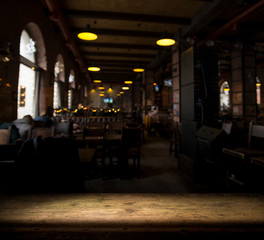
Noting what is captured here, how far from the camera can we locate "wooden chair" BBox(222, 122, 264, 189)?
253 cm

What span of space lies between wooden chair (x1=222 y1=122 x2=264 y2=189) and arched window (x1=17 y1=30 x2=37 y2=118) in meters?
5.48

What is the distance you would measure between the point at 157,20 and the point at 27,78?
4.78m

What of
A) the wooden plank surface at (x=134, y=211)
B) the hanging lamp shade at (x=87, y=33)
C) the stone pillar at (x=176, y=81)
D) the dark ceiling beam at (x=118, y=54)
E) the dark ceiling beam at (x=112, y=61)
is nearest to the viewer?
the wooden plank surface at (x=134, y=211)

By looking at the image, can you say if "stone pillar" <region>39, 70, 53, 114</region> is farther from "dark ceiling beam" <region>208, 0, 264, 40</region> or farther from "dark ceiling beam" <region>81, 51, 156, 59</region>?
"dark ceiling beam" <region>208, 0, 264, 40</region>

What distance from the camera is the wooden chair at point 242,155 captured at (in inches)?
99.8

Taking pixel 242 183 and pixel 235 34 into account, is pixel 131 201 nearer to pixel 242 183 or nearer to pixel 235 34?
pixel 242 183

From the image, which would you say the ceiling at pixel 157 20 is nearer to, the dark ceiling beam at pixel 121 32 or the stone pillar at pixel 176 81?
the dark ceiling beam at pixel 121 32

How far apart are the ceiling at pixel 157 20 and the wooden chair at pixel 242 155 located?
3284 millimetres

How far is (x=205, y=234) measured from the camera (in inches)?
42.5

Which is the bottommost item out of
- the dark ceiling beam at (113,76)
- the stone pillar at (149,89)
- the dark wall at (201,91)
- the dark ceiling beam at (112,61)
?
the dark wall at (201,91)

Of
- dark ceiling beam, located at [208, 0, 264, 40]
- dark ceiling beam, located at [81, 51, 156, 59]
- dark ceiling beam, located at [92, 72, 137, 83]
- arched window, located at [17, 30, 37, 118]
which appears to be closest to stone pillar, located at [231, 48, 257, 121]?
dark ceiling beam, located at [208, 0, 264, 40]

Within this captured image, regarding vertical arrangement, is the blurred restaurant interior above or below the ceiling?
below

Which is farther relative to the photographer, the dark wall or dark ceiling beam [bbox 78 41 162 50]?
dark ceiling beam [bbox 78 41 162 50]

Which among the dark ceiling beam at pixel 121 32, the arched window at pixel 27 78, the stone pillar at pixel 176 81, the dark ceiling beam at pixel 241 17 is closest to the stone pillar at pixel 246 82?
the dark ceiling beam at pixel 241 17
